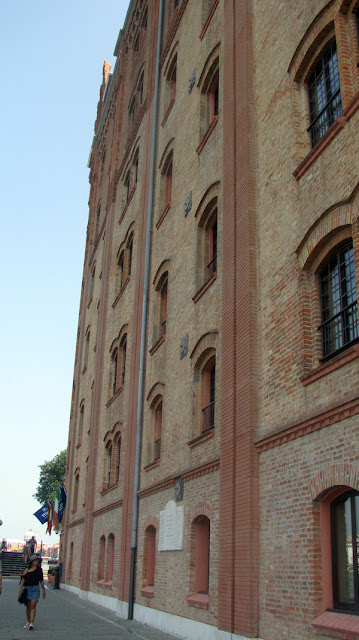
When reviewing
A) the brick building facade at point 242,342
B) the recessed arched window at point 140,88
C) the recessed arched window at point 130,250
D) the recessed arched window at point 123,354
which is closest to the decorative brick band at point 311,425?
the brick building facade at point 242,342

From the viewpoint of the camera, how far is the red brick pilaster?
995cm

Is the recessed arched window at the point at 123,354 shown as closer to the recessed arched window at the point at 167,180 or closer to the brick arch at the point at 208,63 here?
the recessed arched window at the point at 167,180

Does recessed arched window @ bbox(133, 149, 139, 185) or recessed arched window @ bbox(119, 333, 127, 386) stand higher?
recessed arched window @ bbox(133, 149, 139, 185)

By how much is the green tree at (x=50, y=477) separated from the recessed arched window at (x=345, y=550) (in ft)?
209

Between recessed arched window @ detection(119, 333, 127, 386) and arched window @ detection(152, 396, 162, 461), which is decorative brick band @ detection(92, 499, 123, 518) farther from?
recessed arched window @ detection(119, 333, 127, 386)

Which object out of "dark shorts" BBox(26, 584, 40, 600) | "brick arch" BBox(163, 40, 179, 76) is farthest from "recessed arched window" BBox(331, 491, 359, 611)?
"brick arch" BBox(163, 40, 179, 76)

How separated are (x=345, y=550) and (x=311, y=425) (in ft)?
5.20

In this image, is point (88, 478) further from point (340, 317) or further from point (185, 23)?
point (340, 317)

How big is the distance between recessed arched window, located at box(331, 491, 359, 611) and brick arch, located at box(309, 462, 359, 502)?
253 millimetres

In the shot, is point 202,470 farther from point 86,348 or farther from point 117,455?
point 86,348

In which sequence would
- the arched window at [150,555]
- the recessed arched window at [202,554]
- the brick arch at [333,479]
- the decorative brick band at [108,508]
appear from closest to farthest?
the brick arch at [333,479] < the recessed arched window at [202,554] < the arched window at [150,555] < the decorative brick band at [108,508]

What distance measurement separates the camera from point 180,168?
685 inches

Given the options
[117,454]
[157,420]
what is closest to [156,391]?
[157,420]

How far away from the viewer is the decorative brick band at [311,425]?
7758 mm
